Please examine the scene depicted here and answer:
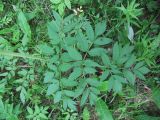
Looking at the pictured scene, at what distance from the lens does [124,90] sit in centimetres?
236

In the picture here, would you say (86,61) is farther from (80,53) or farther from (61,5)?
(61,5)

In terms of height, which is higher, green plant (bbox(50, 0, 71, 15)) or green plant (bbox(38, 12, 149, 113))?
green plant (bbox(50, 0, 71, 15))

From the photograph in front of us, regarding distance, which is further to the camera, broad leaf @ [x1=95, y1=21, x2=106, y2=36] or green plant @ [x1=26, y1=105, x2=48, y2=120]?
green plant @ [x1=26, y1=105, x2=48, y2=120]

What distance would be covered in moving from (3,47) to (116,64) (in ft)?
3.17

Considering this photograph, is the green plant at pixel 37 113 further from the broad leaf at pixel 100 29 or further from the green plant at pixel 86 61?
the broad leaf at pixel 100 29

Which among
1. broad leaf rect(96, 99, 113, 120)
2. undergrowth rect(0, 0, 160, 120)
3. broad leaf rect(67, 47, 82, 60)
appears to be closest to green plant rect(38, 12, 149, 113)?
broad leaf rect(67, 47, 82, 60)

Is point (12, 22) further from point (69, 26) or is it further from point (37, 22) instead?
point (69, 26)

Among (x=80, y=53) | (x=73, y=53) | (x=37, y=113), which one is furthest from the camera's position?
(x=37, y=113)

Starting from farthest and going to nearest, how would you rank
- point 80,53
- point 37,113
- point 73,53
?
point 37,113
point 80,53
point 73,53

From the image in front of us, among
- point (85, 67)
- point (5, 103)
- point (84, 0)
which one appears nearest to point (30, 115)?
point (5, 103)

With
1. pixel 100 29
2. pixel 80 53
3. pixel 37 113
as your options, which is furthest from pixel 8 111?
pixel 100 29

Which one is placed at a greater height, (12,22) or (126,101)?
(12,22)

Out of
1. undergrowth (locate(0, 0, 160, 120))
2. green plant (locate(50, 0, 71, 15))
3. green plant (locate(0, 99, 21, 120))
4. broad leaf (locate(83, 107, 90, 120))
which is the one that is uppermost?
green plant (locate(50, 0, 71, 15))

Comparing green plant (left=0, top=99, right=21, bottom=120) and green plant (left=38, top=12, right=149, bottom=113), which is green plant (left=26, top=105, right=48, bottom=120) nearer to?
green plant (left=0, top=99, right=21, bottom=120)
